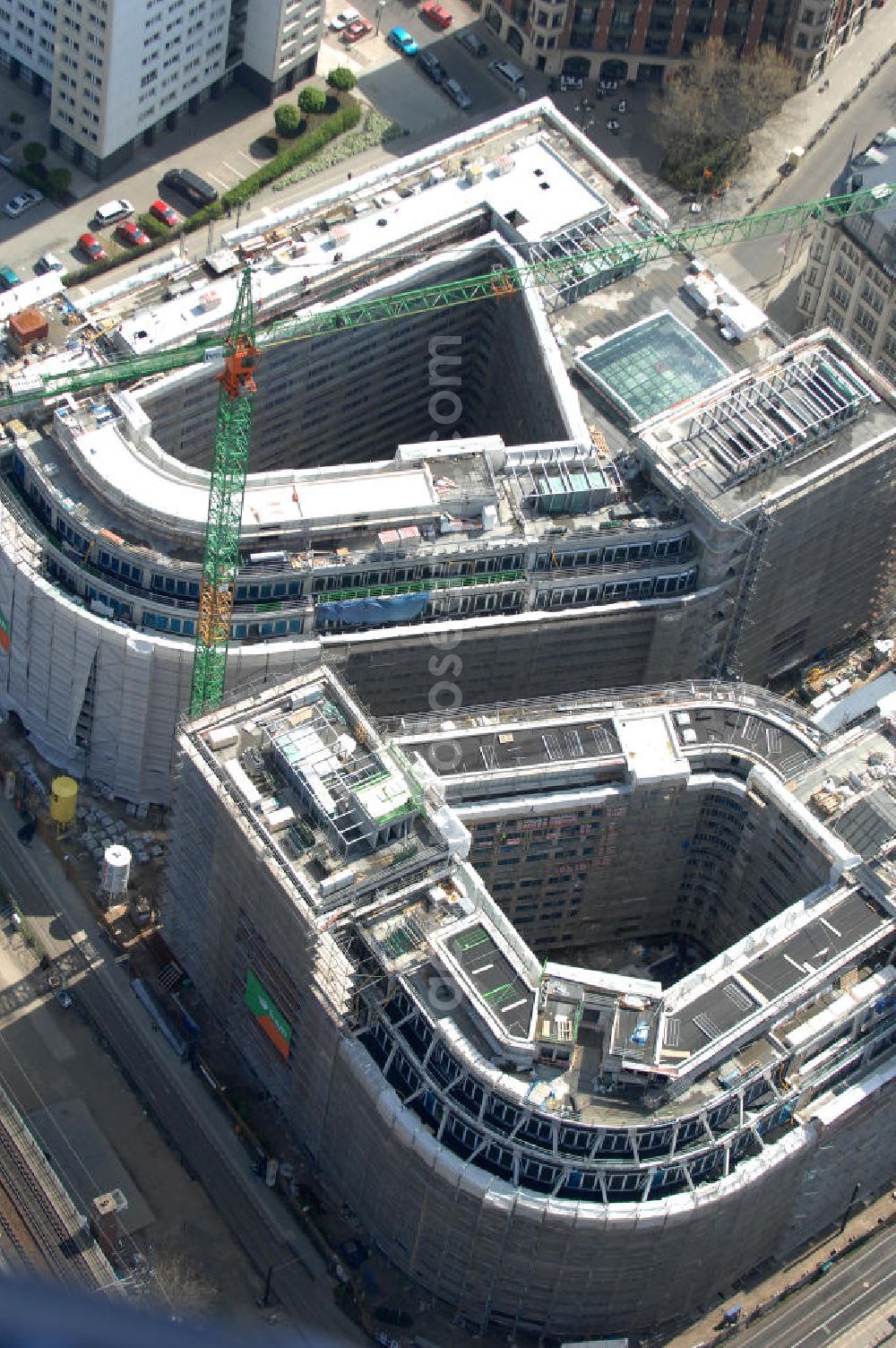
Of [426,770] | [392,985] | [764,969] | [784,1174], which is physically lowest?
[784,1174]

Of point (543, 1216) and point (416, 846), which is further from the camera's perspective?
point (416, 846)

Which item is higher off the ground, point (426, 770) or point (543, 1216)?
point (426, 770)

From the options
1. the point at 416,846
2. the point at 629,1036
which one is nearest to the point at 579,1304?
the point at 629,1036

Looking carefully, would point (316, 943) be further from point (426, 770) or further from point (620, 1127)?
point (620, 1127)

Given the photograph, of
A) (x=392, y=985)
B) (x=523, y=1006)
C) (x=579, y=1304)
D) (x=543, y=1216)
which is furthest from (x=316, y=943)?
(x=579, y=1304)

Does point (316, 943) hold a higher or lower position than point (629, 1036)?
higher

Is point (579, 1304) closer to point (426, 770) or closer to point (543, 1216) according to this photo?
point (543, 1216)

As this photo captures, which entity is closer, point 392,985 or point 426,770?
point 392,985
